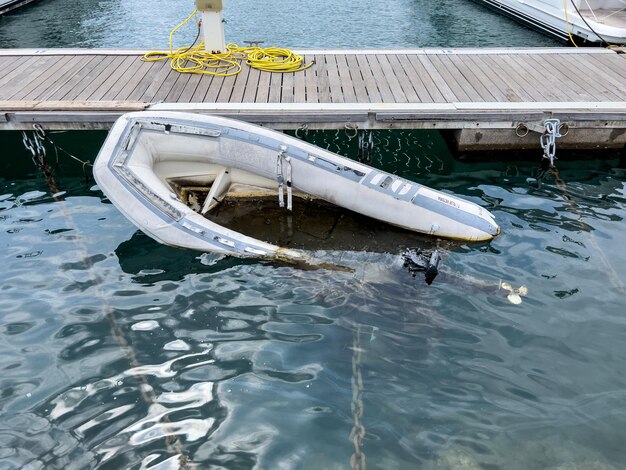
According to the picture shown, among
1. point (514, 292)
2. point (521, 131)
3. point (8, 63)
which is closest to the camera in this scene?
point (514, 292)

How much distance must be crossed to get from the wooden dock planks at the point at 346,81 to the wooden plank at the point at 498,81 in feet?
0.06

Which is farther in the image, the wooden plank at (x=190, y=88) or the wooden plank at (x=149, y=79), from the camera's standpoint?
the wooden plank at (x=149, y=79)

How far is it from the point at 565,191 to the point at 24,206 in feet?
24.6

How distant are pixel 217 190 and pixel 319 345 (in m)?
2.77

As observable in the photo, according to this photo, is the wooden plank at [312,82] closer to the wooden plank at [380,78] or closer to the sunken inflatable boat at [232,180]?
the wooden plank at [380,78]

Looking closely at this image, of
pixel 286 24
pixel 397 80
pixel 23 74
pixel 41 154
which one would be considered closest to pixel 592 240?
pixel 397 80

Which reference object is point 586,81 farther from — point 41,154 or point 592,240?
point 41,154

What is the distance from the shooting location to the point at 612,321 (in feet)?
15.8

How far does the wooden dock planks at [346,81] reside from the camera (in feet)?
24.7

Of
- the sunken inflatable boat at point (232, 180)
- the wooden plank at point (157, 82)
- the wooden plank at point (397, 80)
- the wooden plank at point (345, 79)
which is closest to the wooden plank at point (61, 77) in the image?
the wooden plank at point (157, 82)

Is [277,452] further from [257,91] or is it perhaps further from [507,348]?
[257,91]

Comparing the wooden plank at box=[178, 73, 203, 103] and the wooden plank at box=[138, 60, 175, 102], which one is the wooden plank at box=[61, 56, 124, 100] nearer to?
the wooden plank at box=[138, 60, 175, 102]

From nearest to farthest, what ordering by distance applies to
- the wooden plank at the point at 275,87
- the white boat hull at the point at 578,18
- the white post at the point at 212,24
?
the wooden plank at the point at 275,87 → the white post at the point at 212,24 → the white boat hull at the point at 578,18

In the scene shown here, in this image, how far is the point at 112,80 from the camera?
8234 mm
